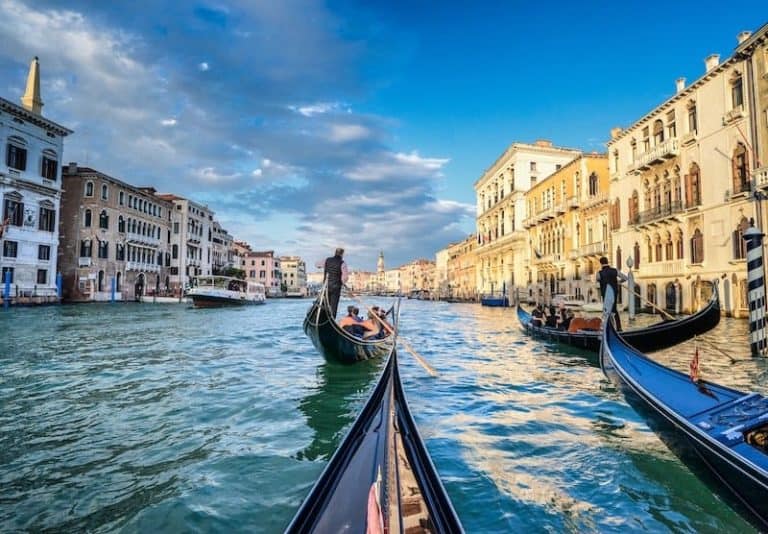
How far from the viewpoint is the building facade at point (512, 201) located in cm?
3119

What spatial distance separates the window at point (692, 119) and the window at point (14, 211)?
24296mm

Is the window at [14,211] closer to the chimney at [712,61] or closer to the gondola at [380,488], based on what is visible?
the gondola at [380,488]

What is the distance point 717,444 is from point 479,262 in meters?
38.9

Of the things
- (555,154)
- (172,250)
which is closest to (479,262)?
(555,154)

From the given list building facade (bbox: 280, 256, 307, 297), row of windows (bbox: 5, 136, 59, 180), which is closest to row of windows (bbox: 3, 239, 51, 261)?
row of windows (bbox: 5, 136, 59, 180)

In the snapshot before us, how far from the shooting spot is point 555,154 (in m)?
32.2

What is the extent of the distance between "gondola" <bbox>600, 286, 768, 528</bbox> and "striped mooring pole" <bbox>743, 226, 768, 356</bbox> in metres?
3.68

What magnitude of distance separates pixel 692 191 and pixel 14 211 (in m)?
24.4

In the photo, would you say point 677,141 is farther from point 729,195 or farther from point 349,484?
point 349,484

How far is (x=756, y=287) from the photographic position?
5820 mm

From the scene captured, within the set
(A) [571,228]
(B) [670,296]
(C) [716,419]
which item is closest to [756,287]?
(C) [716,419]

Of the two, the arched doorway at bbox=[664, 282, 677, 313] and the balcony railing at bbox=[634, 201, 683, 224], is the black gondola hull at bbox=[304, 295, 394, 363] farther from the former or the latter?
the balcony railing at bbox=[634, 201, 683, 224]

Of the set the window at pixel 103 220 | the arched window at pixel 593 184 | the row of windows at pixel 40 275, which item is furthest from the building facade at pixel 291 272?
the arched window at pixel 593 184

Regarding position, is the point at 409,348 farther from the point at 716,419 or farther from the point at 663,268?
the point at 663,268
